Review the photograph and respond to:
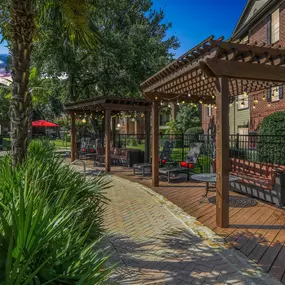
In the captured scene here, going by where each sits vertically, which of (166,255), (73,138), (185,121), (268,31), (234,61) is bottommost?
(166,255)

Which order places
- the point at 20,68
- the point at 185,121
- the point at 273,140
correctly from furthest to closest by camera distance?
the point at 185,121, the point at 273,140, the point at 20,68

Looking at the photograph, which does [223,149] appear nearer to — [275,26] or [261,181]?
[261,181]

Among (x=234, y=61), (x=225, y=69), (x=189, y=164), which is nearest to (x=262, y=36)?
(x=189, y=164)

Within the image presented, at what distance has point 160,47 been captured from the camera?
16375mm

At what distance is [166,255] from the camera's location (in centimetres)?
369

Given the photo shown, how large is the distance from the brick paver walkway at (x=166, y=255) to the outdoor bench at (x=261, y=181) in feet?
6.94

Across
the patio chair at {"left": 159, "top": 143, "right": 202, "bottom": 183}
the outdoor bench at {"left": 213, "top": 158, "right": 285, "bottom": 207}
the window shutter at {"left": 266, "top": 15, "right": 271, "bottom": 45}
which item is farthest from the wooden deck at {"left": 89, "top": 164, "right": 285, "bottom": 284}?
the window shutter at {"left": 266, "top": 15, "right": 271, "bottom": 45}

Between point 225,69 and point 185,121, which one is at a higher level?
point 185,121

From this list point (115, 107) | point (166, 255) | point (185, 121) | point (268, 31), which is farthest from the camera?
point (185, 121)

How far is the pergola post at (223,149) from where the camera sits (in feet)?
15.5

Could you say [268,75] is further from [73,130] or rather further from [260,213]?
[73,130]

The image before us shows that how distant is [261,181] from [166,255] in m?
3.28

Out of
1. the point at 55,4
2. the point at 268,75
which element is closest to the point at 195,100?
the point at 268,75

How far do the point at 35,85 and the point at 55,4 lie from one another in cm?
922
